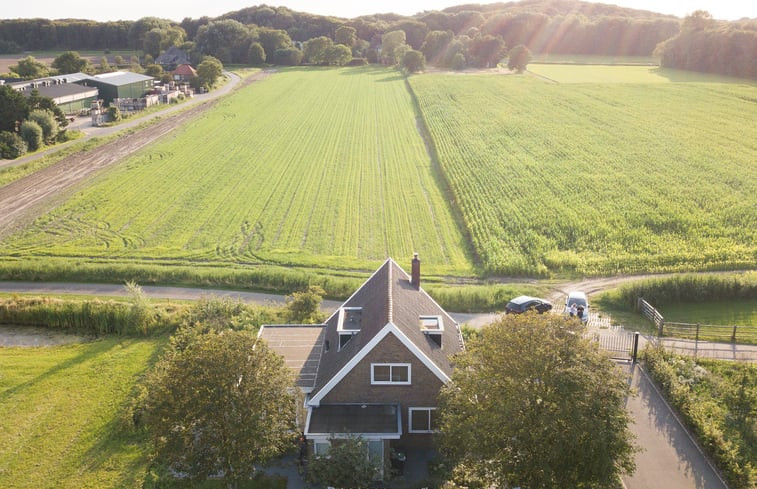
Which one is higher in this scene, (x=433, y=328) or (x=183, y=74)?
(x=183, y=74)

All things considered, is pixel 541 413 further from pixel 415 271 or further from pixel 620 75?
pixel 620 75

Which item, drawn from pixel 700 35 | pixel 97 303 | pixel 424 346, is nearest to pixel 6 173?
pixel 97 303

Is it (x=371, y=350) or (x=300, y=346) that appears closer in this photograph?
(x=371, y=350)

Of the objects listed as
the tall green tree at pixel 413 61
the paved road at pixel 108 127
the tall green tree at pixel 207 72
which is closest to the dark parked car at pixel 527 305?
the paved road at pixel 108 127

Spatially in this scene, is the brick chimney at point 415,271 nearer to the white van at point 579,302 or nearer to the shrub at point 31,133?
the white van at point 579,302

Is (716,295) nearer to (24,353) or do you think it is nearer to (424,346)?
(424,346)

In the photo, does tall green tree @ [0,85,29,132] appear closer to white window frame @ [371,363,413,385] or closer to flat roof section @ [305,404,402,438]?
flat roof section @ [305,404,402,438]

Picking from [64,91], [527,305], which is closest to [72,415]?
[527,305]
